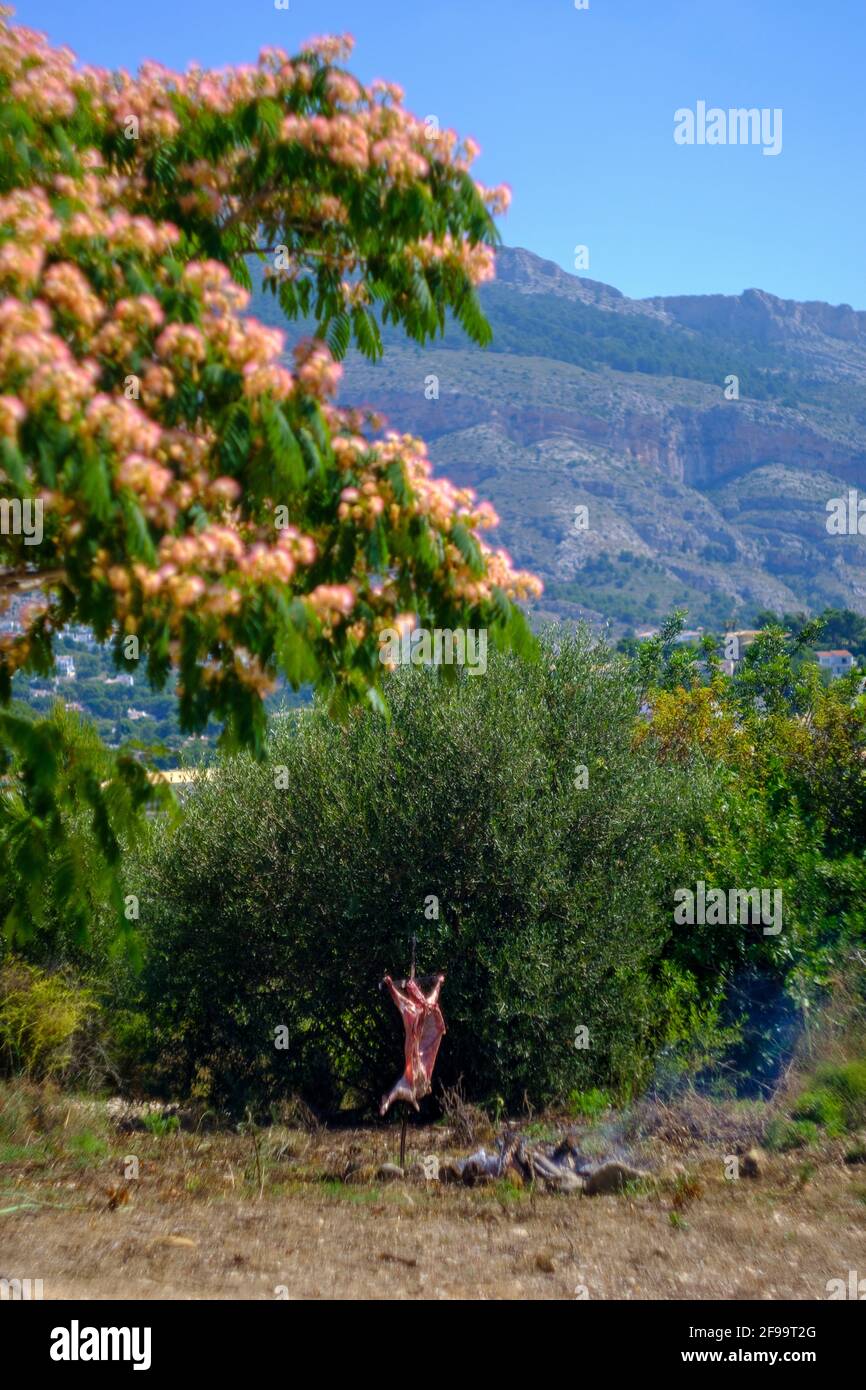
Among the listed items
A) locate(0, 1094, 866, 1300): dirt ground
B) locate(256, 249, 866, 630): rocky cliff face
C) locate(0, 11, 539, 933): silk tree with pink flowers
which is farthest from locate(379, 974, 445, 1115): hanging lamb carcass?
locate(256, 249, 866, 630): rocky cliff face

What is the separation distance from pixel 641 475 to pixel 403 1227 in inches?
7069

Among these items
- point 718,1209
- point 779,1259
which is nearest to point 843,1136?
point 718,1209

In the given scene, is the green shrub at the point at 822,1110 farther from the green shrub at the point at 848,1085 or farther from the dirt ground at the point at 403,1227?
the dirt ground at the point at 403,1227

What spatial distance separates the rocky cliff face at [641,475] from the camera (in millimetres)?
144375

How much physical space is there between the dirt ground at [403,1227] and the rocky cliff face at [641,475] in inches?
4502

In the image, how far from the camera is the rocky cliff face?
474ft

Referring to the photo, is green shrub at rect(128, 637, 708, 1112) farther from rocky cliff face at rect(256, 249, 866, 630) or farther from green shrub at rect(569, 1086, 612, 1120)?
rocky cliff face at rect(256, 249, 866, 630)

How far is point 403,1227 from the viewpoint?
7.31 m

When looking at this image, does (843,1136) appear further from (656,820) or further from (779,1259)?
(656,820)

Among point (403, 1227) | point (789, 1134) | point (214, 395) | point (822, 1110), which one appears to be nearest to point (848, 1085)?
point (822, 1110)

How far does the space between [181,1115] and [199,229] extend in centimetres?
871

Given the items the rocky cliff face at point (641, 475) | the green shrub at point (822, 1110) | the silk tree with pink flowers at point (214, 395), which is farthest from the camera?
the rocky cliff face at point (641, 475)

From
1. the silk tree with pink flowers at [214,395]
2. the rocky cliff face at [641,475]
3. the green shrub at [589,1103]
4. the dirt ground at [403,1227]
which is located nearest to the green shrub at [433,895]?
the green shrub at [589,1103]

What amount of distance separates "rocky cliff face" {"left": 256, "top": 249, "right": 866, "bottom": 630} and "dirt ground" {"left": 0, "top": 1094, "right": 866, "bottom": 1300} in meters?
114
